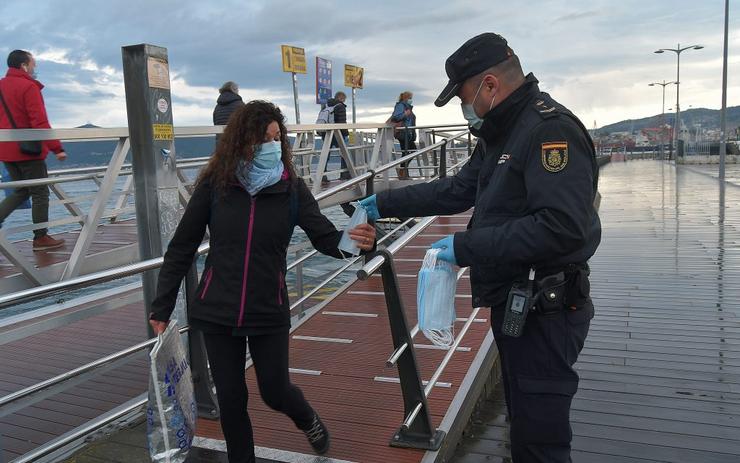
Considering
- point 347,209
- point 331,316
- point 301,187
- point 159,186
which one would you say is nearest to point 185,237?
point 301,187

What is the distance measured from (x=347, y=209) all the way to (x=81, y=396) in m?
5.81

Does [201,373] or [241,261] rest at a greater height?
[241,261]

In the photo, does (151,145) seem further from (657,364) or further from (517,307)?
(657,364)

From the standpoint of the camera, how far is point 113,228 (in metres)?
8.85

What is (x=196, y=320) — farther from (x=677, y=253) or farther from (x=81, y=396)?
(x=677, y=253)

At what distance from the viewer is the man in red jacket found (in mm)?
5617

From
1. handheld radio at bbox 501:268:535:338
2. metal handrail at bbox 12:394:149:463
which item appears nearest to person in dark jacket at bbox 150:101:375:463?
metal handrail at bbox 12:394:149:463

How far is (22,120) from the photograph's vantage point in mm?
5684

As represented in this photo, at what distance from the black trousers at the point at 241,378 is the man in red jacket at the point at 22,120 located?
3862 millimetres

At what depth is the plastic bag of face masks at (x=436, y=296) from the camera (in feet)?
7.20

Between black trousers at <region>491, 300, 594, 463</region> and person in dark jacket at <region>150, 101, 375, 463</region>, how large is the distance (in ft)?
3.16

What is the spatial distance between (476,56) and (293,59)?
13.2m

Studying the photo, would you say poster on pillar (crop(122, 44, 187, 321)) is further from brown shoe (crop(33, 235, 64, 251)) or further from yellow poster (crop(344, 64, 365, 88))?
yellow poster (crop(344, 64, 365, 88))

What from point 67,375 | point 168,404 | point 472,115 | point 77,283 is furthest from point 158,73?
point 472,115
